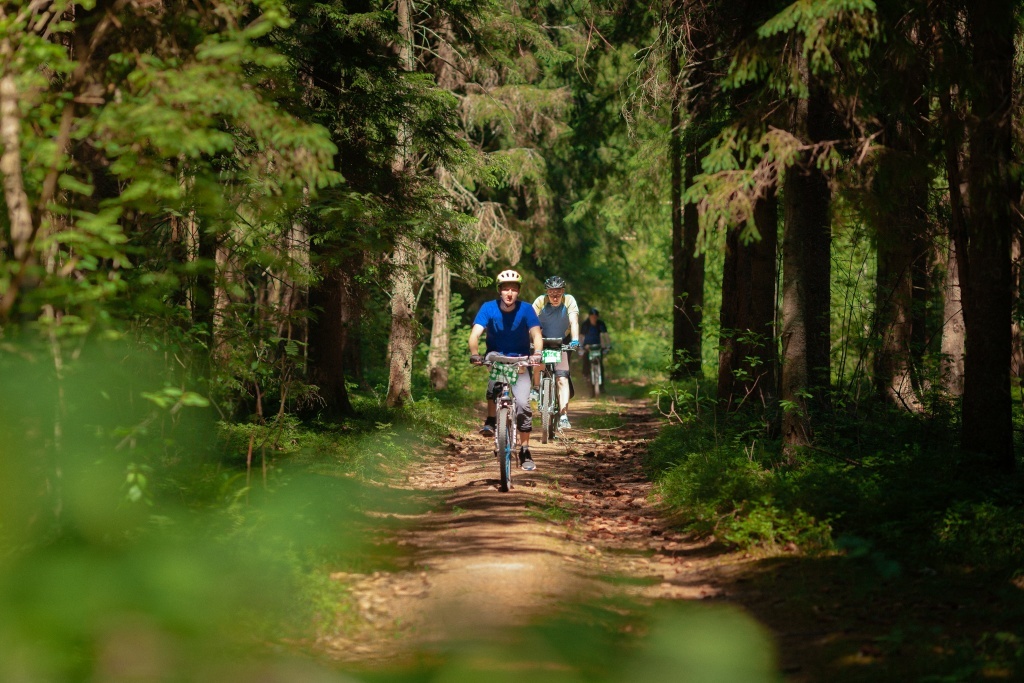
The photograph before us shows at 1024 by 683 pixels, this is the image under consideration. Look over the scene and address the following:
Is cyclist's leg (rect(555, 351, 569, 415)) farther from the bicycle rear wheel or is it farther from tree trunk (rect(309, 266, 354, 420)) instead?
the bicycle rear wheel

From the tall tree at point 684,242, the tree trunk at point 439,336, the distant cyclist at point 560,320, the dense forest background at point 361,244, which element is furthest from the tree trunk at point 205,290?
the tree trunk at point 439,336

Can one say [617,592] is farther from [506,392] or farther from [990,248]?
[990,248]

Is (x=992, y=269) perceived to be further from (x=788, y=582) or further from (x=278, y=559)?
(x=278, y=559)

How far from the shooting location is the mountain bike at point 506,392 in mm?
10672

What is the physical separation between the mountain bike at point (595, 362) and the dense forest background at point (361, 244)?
6244mm

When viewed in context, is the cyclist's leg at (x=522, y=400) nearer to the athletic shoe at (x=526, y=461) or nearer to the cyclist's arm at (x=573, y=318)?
the athletic shoe at (x=526, y=461)

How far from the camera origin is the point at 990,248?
367 inches

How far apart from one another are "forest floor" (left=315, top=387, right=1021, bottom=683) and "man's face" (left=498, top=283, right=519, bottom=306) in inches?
88.9

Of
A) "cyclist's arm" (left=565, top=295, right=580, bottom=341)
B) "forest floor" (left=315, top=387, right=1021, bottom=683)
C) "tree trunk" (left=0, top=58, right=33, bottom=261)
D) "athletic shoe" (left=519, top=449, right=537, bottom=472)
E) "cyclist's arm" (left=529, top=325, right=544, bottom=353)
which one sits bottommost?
"forest floor" (left=315, top=387, right=1021, bottom=683)

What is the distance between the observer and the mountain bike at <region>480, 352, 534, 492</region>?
420 inches

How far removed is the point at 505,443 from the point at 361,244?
3029mm

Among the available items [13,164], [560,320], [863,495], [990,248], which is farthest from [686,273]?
[13,164]

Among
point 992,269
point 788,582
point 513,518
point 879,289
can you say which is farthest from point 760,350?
point 788,582

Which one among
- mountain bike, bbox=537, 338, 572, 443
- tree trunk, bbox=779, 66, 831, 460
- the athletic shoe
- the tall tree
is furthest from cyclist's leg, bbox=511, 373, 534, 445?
the tall tree
